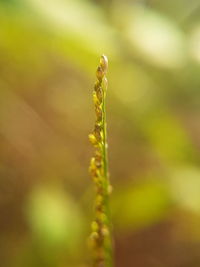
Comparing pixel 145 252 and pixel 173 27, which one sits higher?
pixel 173 27

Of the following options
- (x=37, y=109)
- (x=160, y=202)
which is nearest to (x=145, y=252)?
(x=160, y=202)

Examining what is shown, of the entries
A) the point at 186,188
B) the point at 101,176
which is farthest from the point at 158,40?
the point at 101,176

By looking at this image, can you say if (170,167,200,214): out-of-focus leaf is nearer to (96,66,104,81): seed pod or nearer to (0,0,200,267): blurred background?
(0,0,200,267): blurred background

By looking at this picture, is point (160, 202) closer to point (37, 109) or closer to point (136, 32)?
point (136, 32)

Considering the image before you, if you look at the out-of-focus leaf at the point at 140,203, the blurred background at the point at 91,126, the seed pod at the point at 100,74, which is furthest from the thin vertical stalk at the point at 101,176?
the out-of-focus leaf at the point at 140,203

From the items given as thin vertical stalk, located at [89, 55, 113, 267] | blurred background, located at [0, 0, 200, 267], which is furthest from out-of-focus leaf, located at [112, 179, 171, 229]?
thin vertical stalk, located at [89, 55, 113, 267]

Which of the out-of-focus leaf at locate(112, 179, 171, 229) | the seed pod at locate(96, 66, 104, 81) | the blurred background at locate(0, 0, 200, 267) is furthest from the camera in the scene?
the out-of-focus leaf at locate(112, 179, 171, 229)

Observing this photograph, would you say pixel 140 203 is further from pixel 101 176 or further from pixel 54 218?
pixel 101 176
